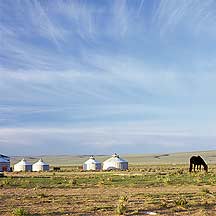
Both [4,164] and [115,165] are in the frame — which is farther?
[115,165]

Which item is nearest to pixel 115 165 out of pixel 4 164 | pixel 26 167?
pixel 26 167

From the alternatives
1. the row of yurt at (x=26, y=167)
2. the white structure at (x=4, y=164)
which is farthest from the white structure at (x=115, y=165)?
the white structure at (x=4, y=164)

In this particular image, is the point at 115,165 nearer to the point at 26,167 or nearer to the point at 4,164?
the point at 26,167

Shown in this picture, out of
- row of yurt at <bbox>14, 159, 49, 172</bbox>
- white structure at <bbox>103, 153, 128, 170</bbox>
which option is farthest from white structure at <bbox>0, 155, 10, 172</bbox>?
white structure at <bbox>103, 153, 128, 170</bbox>

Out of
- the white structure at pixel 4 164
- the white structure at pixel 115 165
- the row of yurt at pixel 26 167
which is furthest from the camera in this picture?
the row of yurt at pixel 26 167

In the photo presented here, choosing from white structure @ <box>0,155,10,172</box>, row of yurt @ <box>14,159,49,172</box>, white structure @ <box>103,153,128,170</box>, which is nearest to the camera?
white structure @ <box>0,155,10,172</box>

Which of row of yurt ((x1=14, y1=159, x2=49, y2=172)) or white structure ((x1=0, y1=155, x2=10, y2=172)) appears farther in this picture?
row of yurt ((x1=14, y1=159, x2=49, y2=172))

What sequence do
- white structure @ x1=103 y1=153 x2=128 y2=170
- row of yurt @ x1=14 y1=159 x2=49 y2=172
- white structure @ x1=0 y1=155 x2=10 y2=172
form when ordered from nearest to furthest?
white structure @ x1=0 y1=155 x2=10 y2=172, white structure @ x1=103 y1=153 x2=128 y2=170, row of yurt @ x1=14 y1=159 x2=49 y2=172

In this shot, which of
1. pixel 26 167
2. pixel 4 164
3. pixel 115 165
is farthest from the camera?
pixel 26 167

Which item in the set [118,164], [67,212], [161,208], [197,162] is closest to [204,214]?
[161,208]

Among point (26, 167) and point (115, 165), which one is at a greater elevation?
point (26, 167)

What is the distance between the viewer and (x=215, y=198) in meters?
21.9

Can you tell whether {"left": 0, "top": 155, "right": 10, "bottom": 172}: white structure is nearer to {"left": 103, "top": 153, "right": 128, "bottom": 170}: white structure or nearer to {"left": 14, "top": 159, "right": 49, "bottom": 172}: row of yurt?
{"left": 14, "top": 159, "right": 49, "bottom": 172}: row of yurt

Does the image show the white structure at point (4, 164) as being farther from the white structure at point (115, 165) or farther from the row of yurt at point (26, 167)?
the white structure at point (115, 165)
